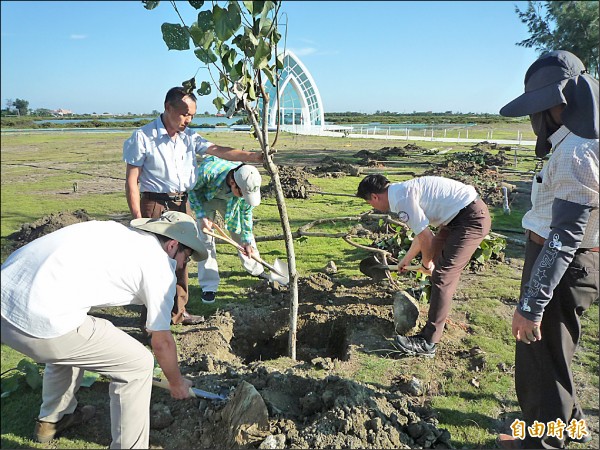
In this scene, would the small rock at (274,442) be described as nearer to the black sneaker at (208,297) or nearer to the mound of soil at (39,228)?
the black sneaker at (208,297)

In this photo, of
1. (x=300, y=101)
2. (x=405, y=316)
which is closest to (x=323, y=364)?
(x=405, y=316)

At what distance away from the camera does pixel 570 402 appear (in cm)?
256

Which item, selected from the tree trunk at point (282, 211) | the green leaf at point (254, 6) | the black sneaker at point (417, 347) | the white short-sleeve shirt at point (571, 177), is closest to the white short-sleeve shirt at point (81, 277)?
the tree trunk at point (282, 211)

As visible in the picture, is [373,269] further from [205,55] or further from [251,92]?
[205,55]

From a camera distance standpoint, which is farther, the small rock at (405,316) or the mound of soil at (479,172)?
the mound of soil at (479,172)

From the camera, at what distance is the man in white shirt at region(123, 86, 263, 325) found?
3.83m

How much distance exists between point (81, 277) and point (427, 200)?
267cm

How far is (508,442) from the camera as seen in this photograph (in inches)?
112

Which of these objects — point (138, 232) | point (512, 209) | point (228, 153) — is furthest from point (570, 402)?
point (512, 209)

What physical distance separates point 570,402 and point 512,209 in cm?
722

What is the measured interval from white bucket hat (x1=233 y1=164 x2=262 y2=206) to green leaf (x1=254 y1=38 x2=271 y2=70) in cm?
134

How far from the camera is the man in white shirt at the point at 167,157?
383cm

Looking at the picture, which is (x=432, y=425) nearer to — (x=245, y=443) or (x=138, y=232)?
(x=245, y=443)

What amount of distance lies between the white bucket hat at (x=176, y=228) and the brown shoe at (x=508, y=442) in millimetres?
2112
